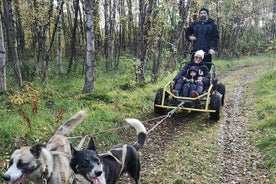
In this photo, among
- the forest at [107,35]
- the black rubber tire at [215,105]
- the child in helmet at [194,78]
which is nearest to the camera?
the black rubber tire at [215,105]

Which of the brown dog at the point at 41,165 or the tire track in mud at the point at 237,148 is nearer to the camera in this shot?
the brown dog at the point at 41,165

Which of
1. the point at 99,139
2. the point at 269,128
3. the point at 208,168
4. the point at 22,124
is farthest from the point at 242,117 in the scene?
the point at 22,124

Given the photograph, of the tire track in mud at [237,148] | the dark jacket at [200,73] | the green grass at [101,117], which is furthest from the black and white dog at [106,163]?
the dark jacket at [200,73]

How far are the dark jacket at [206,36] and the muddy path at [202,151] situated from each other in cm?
210

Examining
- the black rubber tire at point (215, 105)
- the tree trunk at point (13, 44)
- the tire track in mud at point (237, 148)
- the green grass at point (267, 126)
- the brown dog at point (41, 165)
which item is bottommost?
the tire track in mud at point (237, 148)

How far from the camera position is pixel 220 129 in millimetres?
7578

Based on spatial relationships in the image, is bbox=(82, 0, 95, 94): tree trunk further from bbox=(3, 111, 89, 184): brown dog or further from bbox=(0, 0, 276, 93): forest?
bbox=(3, 111, 89, 184): brown dog

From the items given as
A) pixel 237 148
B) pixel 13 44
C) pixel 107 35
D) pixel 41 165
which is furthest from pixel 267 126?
pixel 107 35

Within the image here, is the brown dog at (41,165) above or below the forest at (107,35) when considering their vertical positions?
below

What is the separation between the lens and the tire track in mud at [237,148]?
17.6 feet

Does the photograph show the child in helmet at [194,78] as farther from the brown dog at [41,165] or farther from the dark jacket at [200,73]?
the brown dog at [41,165]

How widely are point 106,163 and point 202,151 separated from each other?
2751mm

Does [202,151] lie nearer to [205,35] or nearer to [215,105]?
[215,105]

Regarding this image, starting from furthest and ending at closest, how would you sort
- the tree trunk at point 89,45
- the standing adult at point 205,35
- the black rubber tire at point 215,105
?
1. the standing adult at point 205,35
2. the tree trunk at point 89,45
3. the black rubber tire at point 215,105
